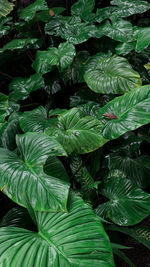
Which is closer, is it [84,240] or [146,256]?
[84,240]

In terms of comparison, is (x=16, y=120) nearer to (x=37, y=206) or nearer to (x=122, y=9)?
(x=37, y=206)

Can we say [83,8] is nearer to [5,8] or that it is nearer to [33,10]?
[33,10]

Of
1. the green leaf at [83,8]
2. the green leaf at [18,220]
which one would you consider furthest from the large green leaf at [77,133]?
the green leaf at [83,8]

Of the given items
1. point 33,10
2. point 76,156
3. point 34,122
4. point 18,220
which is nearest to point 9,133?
point 34,122

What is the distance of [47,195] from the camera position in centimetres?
99

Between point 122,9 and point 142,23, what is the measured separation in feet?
2.20

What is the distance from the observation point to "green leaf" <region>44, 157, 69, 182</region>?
1.33 meters

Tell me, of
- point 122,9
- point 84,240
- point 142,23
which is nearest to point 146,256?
point 84,240

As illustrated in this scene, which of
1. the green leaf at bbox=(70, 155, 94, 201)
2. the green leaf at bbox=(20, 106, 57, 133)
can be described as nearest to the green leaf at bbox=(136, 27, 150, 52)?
the green leaf at bbox=(20, 106, 57, 133)

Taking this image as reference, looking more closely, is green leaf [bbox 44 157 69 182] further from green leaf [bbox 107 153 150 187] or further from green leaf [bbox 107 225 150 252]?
green leaf [bbox 107 153 150 187]

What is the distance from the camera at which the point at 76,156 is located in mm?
1612

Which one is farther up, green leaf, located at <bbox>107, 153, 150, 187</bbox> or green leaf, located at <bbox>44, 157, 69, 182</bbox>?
green leaf, located at <bbox>44, 157, 69, 182</bbox>

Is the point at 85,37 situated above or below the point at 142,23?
above

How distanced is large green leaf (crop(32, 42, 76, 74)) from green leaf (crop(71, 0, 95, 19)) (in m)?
0.72
